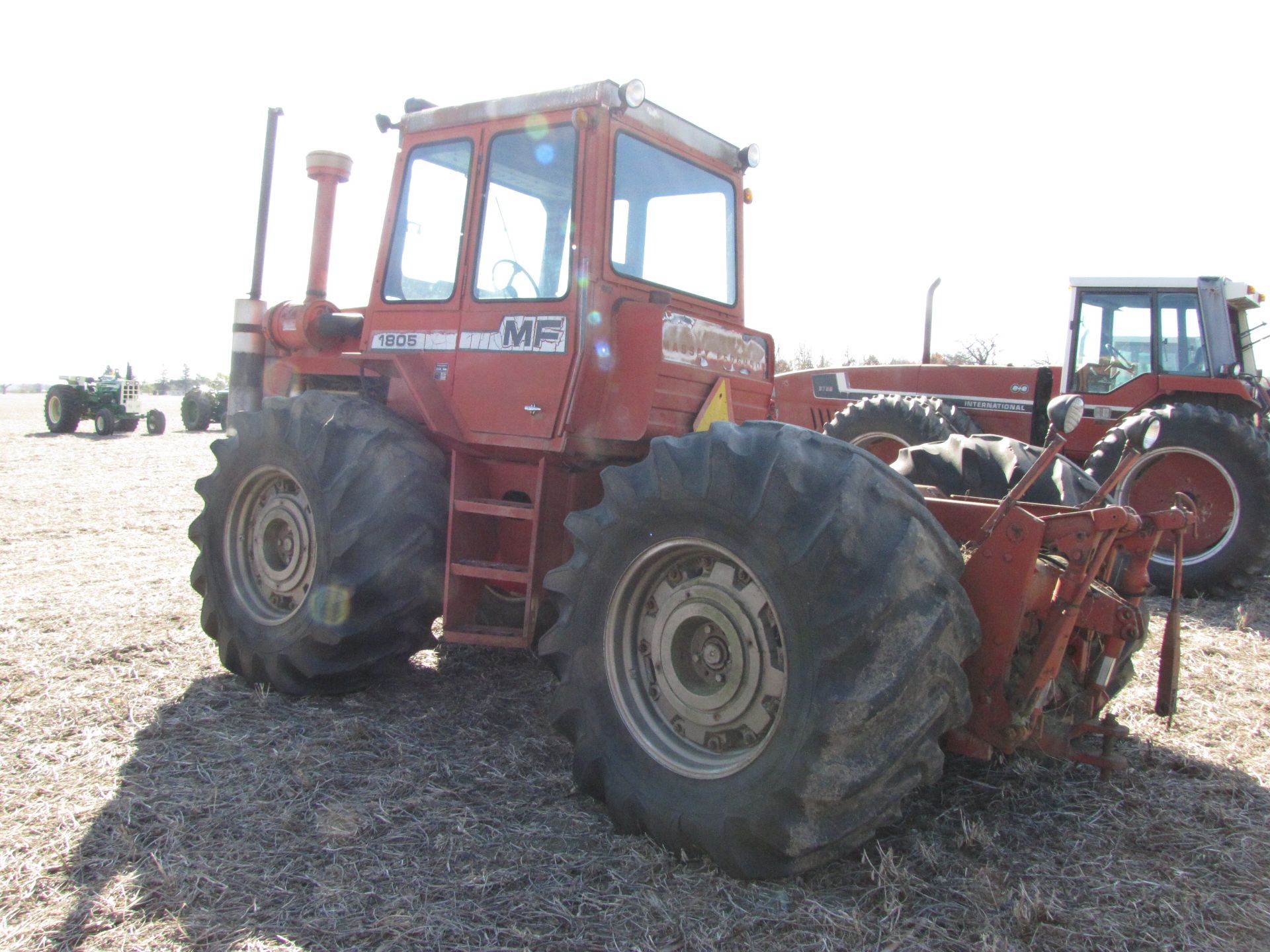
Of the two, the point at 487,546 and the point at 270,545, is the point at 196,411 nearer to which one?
the point at 270,545

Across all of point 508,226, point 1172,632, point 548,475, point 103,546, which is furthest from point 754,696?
point 103,546

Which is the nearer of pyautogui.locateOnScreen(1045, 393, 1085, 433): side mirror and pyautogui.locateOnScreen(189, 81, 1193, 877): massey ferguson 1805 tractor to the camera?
pyautogui.locateOnScreen(189, 81, 1193, 877): massey ferguson 1805 tractor

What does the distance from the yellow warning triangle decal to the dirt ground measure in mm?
1469

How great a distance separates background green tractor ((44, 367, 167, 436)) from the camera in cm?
2392

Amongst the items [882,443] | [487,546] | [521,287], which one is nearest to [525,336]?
[521,287]

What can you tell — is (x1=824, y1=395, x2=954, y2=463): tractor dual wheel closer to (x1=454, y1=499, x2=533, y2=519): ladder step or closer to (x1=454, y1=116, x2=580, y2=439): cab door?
(x1=454, y1=116, x2=580, y2=439): cab door

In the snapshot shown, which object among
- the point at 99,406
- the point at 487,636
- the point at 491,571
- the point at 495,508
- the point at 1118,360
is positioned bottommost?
the point at 487,636

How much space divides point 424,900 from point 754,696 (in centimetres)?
114

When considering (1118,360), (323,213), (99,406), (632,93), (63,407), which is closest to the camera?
(632,93)

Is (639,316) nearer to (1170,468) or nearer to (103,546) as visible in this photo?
(1170,468)

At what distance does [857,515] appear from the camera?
8.75 ft

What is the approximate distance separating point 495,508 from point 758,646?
64.7 inches

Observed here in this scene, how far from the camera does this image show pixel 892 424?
875cm

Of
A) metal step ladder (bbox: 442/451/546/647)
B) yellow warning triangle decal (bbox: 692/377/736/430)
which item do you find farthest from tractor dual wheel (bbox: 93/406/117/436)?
yellow warning triangle decal (bbox: 692/377/736/430)
